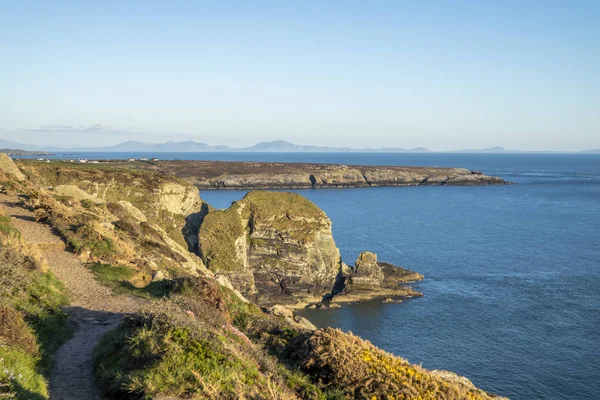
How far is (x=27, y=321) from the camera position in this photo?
39.8ft

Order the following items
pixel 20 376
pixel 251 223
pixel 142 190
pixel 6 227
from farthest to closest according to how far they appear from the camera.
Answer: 1. pixel 251 223
2. pixel 142 190
3. pixel 6 227
4. pixel 20 376

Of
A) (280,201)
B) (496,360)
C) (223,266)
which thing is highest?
(280,201)

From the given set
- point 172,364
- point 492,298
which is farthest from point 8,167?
point 492,298

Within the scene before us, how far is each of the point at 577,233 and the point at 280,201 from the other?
2488 inches

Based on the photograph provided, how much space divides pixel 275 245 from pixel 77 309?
42.6 m

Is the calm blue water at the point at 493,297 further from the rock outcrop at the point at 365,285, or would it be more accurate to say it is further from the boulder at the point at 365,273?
the boulder at the point at 365,273

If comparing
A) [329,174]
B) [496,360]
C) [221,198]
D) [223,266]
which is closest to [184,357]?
[496,360]

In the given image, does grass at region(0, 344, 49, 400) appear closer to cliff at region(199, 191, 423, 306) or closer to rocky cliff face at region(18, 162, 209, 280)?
rocky cliff face at region(18, 162, 209, 280)

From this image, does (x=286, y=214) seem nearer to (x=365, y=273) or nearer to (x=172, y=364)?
(x=365, y=273)

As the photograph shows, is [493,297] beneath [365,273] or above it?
beneath

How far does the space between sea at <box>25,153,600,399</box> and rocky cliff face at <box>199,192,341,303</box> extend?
602 centimetres

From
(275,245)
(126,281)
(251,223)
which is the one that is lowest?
(275,245)

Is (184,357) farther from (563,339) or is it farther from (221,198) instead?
(221,198)

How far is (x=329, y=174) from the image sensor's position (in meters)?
188
